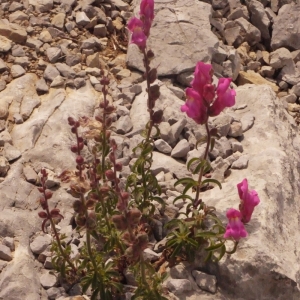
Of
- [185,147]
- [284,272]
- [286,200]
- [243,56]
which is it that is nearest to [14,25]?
[185,147]

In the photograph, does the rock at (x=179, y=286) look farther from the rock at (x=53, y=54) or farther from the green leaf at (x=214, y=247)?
the rock at (x=53, y=54)

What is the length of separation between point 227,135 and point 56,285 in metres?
1.90

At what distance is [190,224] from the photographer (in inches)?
142

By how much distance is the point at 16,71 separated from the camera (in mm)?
5020

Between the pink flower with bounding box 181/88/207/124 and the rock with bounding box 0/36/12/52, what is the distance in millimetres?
2426

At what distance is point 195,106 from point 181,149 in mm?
1155

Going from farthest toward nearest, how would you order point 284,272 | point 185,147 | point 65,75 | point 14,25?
point 14,25 < point 65,75 < point 185,147 < point 284,272

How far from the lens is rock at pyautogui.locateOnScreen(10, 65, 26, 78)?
5.00 meters

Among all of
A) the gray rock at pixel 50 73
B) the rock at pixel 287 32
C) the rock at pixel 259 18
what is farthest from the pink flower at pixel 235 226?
the rock at pixel 259 18

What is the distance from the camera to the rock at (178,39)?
17.7ft

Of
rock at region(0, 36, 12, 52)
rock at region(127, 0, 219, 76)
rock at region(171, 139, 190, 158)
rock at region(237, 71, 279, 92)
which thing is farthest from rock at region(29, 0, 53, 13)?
rock at region(171, 139, 190, 158)

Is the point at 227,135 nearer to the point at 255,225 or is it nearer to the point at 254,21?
the point at 255,225

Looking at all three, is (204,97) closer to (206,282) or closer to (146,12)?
(146,12)

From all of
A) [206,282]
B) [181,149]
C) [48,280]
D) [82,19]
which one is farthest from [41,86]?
[206,282]
